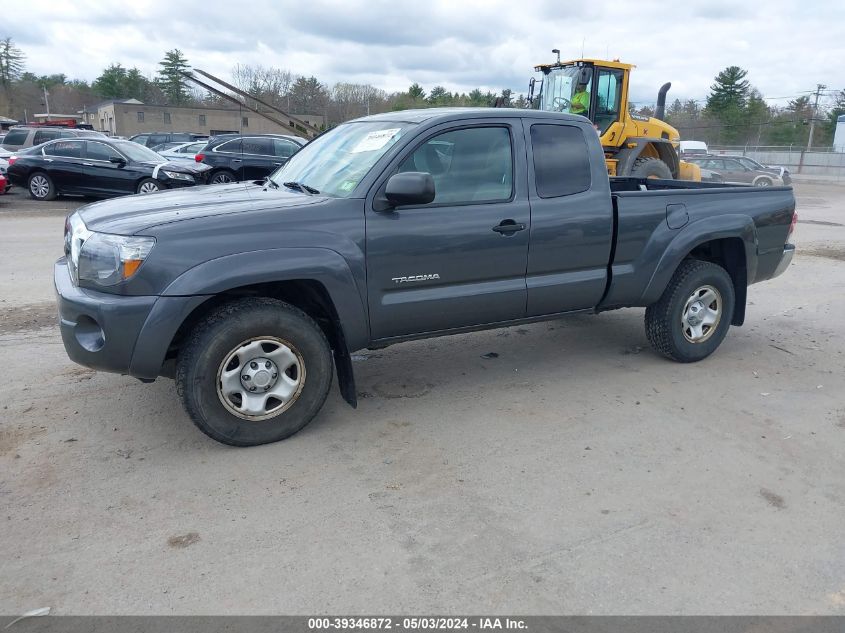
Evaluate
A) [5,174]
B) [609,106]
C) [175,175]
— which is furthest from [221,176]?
[609,106]

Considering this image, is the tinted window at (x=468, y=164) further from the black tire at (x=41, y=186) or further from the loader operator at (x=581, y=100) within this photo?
the black tire at (x=41, y=186)

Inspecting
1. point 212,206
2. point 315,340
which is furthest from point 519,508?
point 212,206

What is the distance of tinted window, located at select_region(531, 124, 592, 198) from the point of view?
4723 mm

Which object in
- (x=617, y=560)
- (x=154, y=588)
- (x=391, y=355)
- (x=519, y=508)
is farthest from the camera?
(x=391, y=355)

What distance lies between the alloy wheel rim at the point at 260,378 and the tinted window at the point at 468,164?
1.34 meters

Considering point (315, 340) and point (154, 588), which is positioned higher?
point (315, 340)


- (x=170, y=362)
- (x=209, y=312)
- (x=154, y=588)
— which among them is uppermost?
(x=209, y=312)

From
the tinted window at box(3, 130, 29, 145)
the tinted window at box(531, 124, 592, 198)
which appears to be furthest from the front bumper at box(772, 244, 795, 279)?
the tinted window at box(3, 130, 29, 145)

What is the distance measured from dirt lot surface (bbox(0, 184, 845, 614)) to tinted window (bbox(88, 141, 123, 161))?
10.6 metres

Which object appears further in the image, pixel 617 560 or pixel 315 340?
pixel 315 340

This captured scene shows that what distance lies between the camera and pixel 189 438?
4.11 meters

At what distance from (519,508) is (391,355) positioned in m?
2.49

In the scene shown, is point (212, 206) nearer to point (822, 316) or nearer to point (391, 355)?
point (391, 355)

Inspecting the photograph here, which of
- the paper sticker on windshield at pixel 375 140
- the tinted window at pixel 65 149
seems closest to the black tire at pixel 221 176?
the tinted window at pixel 65 149
